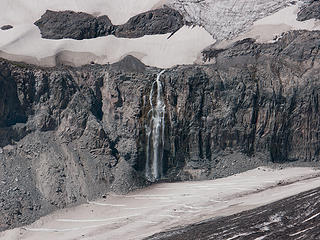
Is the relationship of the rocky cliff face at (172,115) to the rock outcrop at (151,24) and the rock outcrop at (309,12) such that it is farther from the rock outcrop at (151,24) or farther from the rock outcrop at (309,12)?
the rock outcrop at (151,24)

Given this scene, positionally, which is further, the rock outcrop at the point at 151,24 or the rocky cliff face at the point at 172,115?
the rock outcrop at the point at 151,24

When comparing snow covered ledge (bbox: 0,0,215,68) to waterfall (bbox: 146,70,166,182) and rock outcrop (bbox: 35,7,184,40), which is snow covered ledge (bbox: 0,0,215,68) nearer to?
rock outcrop (bbox: 35,7,184,40)

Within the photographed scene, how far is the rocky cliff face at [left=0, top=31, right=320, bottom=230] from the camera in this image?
1746 inches

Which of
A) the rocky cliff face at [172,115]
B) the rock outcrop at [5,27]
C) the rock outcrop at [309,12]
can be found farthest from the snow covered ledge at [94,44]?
the rock outcrop at [309,12]

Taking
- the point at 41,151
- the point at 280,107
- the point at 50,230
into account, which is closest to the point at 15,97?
the point at 41,151

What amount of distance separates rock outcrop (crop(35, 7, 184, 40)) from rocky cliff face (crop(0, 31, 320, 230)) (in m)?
7.70

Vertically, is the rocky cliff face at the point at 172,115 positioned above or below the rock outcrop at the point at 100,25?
below

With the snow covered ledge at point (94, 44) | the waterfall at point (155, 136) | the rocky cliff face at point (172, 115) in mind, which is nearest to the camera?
the rocky cliff face at point (172, 115)

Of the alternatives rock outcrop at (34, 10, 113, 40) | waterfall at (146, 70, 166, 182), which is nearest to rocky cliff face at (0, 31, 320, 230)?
waterfall at (146, 70, 166, 182)

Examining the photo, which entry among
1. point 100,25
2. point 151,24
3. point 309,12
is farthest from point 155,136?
point 309,12

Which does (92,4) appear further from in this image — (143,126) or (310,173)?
(310,173)

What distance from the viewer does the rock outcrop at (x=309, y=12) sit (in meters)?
54.8

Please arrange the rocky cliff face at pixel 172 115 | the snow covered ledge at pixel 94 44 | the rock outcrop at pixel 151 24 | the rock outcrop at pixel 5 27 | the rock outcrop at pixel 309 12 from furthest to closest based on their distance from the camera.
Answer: the rock outcrop at pixel 151 24, the rock outcrop at pixel 5 27, the rock outcrop at pixel 309 12, the snow covered ledge at pixel 94 44, the rocky cliff face at pixel 172 115

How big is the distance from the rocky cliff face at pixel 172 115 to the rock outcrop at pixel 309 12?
532cm
